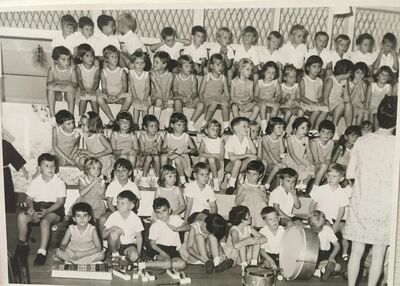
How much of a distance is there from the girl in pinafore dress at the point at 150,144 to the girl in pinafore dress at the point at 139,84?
0.12 ft

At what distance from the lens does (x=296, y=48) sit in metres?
1.41

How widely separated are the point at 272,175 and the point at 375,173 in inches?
11.6

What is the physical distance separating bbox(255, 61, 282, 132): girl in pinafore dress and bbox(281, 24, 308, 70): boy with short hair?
0.14ft

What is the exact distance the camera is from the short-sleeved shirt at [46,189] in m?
1.50

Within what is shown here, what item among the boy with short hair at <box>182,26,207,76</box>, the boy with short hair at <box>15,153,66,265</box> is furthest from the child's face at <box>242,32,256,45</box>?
the boy with short hair at <box>15,153,66,265</box>

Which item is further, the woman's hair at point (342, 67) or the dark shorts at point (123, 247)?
the dark shorts at point (123, 247)

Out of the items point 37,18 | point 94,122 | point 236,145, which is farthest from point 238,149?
point 37,18

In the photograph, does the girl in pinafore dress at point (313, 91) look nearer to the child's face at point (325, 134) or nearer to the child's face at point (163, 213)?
the child's face at point (325, 134)

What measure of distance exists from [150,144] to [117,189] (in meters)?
0.17

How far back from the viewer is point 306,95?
1419 millimetres

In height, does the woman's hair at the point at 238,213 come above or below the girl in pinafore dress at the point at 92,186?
below

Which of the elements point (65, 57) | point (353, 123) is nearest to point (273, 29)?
point (353, 123)

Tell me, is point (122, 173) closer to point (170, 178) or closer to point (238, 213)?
point (170, 178)

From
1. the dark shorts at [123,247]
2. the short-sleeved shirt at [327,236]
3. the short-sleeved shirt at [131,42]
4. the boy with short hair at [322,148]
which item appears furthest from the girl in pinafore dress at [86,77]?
the short-sleeved shirt at [327,236]
